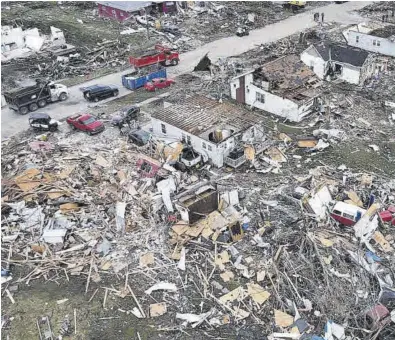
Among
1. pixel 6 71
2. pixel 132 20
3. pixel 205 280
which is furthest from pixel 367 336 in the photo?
pixel 132 20

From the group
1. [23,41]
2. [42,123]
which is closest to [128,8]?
[23,41]

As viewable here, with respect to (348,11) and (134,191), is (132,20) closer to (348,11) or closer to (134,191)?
(348,11)

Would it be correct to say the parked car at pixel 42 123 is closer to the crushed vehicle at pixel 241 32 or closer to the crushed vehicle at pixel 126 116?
the crushed vehicle at pixel 126 116

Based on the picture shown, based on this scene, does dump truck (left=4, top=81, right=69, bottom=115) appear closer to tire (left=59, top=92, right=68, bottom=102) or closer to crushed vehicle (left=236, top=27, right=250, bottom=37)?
tire (left=59, top=92, right=68, bottom=102)

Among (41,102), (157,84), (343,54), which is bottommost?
(157,84)

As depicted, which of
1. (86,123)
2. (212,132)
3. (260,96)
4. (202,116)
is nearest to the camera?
(212,132)

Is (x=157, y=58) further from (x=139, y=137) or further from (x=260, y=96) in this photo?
(x=139, y=137)

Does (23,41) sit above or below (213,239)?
above

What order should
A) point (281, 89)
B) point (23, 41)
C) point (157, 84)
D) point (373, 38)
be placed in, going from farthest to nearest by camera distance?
point (23, 41)
point (373, 38)
point (157, 84)
point (281, 89)
